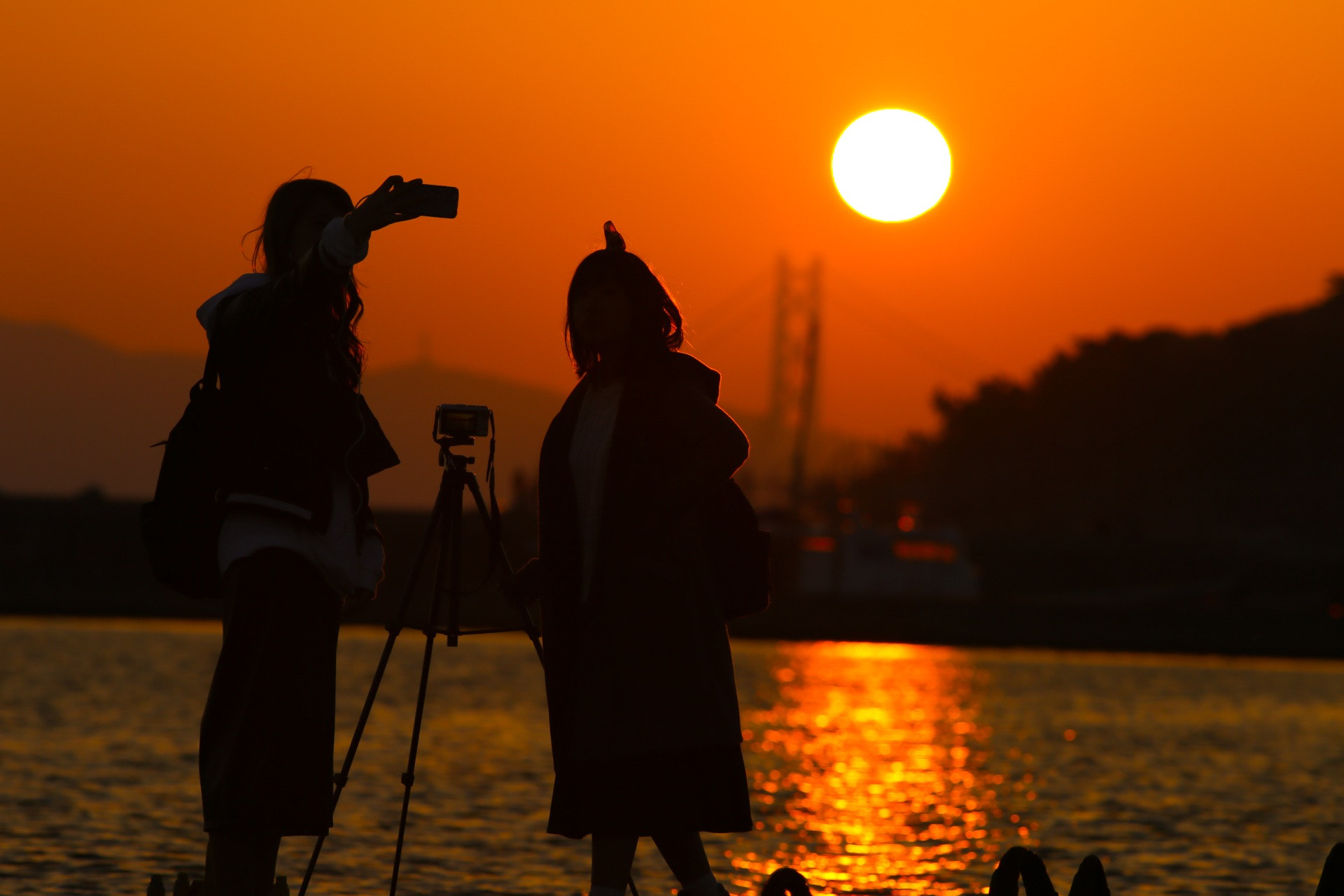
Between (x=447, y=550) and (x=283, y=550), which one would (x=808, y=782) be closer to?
(x=447, y=550)

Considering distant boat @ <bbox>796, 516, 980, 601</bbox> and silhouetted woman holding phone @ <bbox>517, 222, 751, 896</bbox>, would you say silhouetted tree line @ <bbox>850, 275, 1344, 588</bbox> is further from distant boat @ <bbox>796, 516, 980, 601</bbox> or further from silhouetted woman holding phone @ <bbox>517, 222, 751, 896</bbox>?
silhouetted woman holding phone @ <bbox>517, 222, 751, 896</bbox>

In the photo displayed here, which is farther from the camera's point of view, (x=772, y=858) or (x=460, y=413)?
(x=772, y=858)

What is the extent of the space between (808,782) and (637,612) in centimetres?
684

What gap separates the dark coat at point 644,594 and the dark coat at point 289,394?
58 cm

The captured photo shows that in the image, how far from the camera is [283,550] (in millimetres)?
4180

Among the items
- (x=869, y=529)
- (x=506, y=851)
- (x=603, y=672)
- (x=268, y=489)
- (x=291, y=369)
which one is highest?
(x=869, y=529)

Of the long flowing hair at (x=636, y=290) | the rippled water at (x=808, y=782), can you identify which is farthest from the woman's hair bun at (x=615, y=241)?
the rippled water at (x=808, y=782)

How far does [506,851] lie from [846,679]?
1354 cm

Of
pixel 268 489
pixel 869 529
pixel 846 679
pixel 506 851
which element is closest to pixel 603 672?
pixel 268 489

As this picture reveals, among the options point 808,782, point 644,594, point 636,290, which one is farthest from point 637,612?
point 808,782

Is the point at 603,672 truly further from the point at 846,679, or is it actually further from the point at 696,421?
the point at 846,679

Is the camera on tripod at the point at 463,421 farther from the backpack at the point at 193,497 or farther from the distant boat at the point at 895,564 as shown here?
the distant boat at the point at 895,564

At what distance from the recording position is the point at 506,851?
7938 millimetres

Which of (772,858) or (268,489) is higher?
(268,489)
